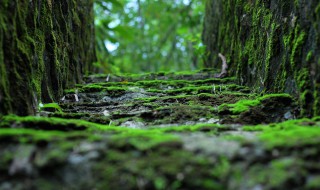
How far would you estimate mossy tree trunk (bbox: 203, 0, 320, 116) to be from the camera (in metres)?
2.92

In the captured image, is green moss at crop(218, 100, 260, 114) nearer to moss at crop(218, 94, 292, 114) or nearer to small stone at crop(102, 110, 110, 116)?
moss at crop(218, 94, 292, 114)

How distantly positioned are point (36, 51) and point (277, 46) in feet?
8.83

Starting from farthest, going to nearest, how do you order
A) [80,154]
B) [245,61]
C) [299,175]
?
1. [245,61]
2. [80,154]
3. [299,175]

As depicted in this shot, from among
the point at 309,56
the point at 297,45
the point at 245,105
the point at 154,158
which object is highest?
the point at 297,45

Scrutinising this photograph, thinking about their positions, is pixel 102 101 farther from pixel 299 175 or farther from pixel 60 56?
pixel 299 175

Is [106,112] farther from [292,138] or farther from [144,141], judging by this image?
[292,138]

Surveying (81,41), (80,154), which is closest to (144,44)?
(81,41)

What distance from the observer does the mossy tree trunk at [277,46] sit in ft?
9.58

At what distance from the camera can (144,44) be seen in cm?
1383

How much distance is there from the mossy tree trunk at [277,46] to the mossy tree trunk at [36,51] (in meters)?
2.56

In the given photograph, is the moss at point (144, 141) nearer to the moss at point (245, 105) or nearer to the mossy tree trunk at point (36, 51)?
the mossy tree trunk at point (36, 51)

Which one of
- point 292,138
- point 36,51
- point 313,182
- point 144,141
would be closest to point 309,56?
point 292,138

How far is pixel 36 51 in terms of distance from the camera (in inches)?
134

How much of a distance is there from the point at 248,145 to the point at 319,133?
50cm
